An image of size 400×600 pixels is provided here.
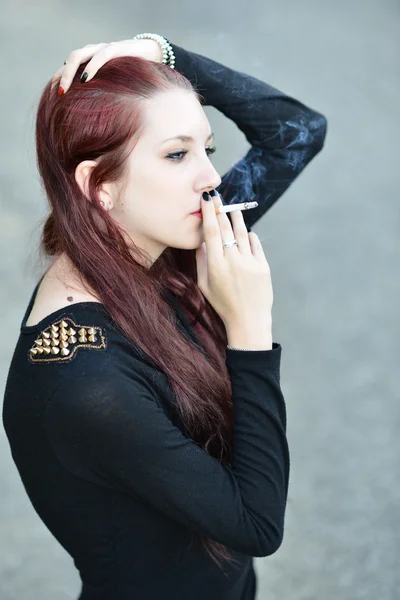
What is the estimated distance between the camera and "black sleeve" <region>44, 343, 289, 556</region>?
1.18m

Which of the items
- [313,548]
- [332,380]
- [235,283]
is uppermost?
[235,283]

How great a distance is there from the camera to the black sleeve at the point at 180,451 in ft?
3.88

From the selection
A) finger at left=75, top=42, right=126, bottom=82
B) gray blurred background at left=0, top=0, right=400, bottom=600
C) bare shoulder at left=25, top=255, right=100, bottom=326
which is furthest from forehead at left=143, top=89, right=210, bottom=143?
gray blurred background at left=0, top=0, right=400, bottom=600

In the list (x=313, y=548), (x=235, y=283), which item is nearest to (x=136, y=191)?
(x=235, y=283)

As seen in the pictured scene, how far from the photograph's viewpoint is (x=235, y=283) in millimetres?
1378

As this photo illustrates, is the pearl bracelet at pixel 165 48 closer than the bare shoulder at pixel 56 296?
No

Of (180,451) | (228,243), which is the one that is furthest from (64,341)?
(228,243)

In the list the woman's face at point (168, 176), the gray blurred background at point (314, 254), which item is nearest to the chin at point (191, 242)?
the woman's face at point (168, 176)

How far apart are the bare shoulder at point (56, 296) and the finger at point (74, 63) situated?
33 centimetres

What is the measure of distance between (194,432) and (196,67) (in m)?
0.75

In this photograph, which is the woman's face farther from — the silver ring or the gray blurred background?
the gray blurred background

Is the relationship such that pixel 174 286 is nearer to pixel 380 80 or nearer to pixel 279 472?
pixel 279 472

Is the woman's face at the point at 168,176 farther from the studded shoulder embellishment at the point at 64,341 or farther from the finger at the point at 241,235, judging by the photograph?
the studded shoulder embellishment at the point at 64,341

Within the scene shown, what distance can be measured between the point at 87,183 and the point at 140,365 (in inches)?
13.4
